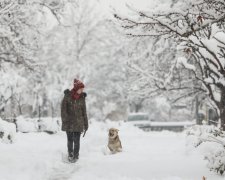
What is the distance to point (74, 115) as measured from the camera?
10.7 metres

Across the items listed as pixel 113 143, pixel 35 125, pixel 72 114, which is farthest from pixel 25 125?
pixel 72 114

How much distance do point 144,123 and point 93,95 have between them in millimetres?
16615

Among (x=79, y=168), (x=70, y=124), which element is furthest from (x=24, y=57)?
(x=79, y=168)

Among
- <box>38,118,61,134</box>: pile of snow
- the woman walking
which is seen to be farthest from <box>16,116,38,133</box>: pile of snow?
the woman walking

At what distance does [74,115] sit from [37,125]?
10.4 m

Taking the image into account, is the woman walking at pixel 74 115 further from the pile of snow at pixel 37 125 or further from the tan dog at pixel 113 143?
the pile of snow at pixel 37 125

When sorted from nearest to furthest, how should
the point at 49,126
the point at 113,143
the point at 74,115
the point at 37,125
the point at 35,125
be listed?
the point at 74,115
the point at 113,143
the point at 49,126
the point at 35,125
the point at 37,125

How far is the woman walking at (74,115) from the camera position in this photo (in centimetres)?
1062

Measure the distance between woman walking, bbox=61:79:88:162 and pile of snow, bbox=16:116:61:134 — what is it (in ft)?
30.1

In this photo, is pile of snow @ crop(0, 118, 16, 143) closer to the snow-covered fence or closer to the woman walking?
the woman walking

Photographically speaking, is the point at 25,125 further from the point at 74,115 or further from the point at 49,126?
the point at 74,115

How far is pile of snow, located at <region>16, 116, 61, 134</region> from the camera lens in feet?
64.3

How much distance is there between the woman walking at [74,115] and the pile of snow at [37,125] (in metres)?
9.18

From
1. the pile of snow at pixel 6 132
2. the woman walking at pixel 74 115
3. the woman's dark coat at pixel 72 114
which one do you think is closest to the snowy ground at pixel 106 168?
the woman walking at pixel 74 115
